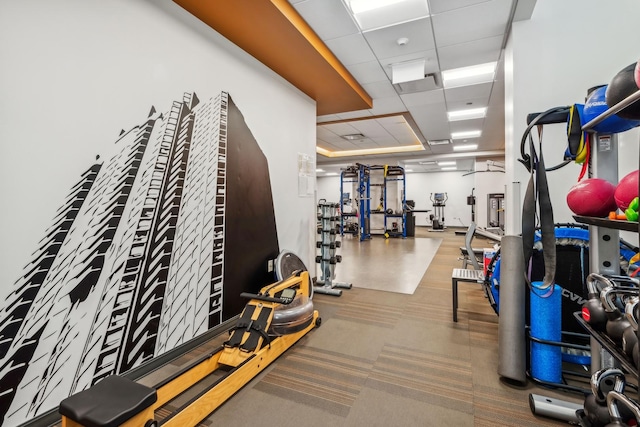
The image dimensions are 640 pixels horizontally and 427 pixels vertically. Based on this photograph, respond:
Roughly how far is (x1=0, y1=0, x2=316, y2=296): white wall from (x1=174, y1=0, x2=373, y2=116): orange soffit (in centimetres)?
20

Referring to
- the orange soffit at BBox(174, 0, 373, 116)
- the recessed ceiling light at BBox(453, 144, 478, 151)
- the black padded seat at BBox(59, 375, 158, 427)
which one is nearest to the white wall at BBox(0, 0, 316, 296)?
the orange soffit at BBox(174, 0, 373, 116)

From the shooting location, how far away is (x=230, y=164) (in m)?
2.98

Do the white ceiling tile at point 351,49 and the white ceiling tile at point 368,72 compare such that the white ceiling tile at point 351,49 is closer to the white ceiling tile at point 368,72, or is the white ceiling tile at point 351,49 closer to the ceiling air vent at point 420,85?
the white ceiling tile at point 368,72

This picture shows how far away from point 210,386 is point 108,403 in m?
0.73

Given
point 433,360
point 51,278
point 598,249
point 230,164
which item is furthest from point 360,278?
point 51,278

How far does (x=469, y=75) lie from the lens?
424 centimetres

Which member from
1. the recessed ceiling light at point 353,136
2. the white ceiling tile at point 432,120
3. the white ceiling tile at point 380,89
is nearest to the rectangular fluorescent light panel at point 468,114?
the white ceiling tile at point 432,120

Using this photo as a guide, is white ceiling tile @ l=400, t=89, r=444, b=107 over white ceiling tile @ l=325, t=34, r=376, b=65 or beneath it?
over

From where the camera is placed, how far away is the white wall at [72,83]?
5.01 feet

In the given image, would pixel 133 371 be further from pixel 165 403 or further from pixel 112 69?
pixel 112 69

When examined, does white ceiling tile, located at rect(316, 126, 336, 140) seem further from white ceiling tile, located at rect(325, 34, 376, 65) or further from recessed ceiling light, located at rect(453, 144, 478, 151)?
recessed ceiling light, located at rect(453, 144, 478, 151)

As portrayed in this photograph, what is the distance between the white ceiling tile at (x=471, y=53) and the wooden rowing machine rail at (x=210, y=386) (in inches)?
125

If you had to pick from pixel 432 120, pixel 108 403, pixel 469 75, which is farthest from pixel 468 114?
pixel 108 403

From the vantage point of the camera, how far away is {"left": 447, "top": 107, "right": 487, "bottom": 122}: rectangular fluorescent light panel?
5820 millimetres
